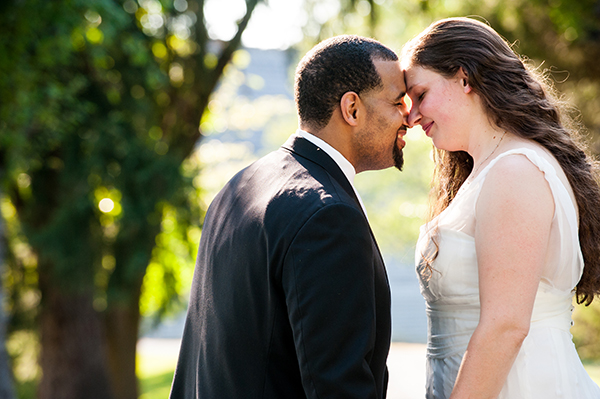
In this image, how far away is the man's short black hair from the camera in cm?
194

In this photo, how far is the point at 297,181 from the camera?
5.61ft

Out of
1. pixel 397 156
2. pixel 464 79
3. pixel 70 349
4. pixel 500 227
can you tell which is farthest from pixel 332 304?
pixel 70 349

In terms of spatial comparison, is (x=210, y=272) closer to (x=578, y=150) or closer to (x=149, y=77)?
(x=578, y=150)

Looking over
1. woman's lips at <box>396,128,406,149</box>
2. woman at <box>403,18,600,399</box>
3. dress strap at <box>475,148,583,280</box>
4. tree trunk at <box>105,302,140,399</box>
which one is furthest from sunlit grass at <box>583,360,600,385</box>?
woman's lips at <box>396,128,406,149</box>

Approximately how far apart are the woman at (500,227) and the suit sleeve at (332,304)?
1.44ft

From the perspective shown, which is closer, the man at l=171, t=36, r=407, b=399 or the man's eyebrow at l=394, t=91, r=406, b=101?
the man at l=171, t=36, r=407, b=399

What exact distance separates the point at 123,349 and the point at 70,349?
1135 mm

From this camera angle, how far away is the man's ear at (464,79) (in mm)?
2074

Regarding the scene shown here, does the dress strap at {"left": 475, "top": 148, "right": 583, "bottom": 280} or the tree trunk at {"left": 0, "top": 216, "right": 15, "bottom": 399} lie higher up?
the dress strap at {"left": 475, "top": 148, "right": 583, "bottom": 280}

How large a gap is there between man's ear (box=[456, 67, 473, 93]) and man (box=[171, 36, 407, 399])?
209mm

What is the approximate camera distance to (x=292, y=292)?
1.55m

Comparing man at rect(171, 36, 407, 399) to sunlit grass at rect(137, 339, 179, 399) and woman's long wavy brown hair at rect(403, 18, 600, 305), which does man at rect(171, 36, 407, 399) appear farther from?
sunlit grass at rect(137, 339, 179, 399)

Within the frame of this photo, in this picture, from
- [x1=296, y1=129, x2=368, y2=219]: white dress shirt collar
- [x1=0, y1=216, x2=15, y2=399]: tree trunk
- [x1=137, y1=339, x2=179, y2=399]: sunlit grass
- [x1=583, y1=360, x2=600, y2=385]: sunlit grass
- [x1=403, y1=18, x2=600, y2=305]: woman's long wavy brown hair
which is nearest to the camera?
[x1=296, y1=129, x2=368, y2=219]: white dress shirt collar

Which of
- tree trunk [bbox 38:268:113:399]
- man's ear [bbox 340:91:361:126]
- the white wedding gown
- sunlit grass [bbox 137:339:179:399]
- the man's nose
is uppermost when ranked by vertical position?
man's ear [bbox 340:91:361:126]
